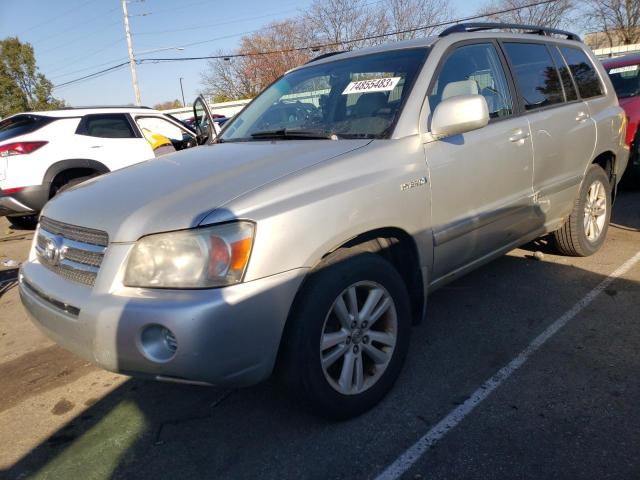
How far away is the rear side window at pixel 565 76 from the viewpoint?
4.19m

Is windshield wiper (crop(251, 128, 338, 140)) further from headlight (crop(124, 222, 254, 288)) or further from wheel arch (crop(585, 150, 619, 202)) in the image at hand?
wheel arch (crop(585, 150, 619, 202))

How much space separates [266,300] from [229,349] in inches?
9.6

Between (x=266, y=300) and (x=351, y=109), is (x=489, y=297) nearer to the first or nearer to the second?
(x=351, y=109)

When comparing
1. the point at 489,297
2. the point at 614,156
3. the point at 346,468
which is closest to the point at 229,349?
the point at 346,468

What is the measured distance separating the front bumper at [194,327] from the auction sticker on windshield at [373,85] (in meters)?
1.42

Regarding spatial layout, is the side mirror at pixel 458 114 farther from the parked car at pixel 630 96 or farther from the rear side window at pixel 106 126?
the rear side window at pixel 106 126

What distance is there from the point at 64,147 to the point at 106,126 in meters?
0.78

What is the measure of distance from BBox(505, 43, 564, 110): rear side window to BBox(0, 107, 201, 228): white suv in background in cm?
372

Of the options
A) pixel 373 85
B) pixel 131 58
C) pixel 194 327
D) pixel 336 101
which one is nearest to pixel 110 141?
pixel 336 101

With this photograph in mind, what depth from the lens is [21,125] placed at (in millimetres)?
6895

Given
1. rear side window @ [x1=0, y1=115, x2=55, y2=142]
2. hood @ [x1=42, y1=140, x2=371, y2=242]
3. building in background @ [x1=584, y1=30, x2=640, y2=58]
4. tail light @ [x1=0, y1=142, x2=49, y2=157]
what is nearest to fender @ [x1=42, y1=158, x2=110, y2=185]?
tail light @ [x1=0, y1=142, x2=49, y2=157]

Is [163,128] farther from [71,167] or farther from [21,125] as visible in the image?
[21,125]

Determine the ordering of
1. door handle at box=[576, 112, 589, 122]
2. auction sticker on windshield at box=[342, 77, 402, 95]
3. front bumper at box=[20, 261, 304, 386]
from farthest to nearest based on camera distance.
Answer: door handle at box=[576, 112, 589, 122] → auction sticker on windshield at box=[342, 77, 402, 95] → front bumper at box=[20, 261, 304, 386]

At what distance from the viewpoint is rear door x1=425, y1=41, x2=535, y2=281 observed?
2.93m
